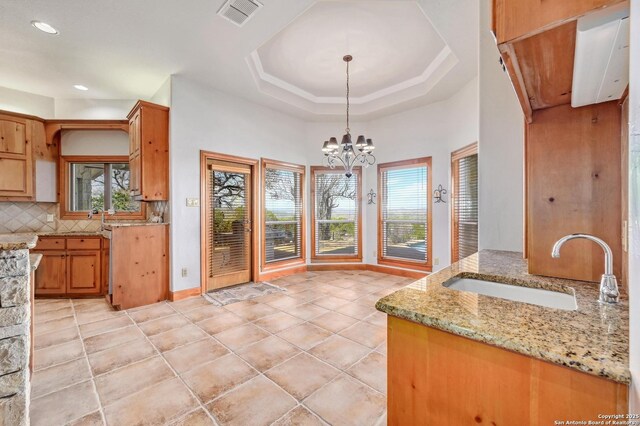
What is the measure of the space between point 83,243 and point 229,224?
6.32ft

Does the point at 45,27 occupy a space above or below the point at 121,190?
above

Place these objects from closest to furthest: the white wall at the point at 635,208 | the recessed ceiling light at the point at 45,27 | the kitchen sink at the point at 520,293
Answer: the white wall at the point at 635,208 → the kitchen sink at the point at 520,293 → the recessed ceiling light at the point at 45,27

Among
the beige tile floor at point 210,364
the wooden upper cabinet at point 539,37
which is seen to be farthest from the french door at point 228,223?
the wooden upper cabinet at point 539,37

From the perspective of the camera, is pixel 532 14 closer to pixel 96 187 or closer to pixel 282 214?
pixel 282 214

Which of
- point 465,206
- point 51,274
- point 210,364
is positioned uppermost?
point 465,206

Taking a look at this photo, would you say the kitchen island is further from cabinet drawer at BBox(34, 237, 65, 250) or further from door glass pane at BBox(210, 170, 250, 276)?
cabinet drawer at BBox(34, 237, 65, 250)

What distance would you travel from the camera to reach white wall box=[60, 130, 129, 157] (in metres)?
4.36

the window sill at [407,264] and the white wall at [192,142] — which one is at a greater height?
the white wall at [192,142]

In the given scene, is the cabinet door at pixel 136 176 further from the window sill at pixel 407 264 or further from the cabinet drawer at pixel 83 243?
the window sill at pixel 407 264

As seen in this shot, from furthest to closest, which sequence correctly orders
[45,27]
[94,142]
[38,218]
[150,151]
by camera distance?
[94,142] → [38,218] → [150,151] → [45,27]

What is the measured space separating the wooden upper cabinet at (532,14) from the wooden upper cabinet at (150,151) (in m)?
3.95

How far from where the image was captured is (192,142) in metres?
3.83

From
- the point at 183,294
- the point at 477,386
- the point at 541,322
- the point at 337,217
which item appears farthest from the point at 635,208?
the point at 337,217

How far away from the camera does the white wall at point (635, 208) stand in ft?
1.75
